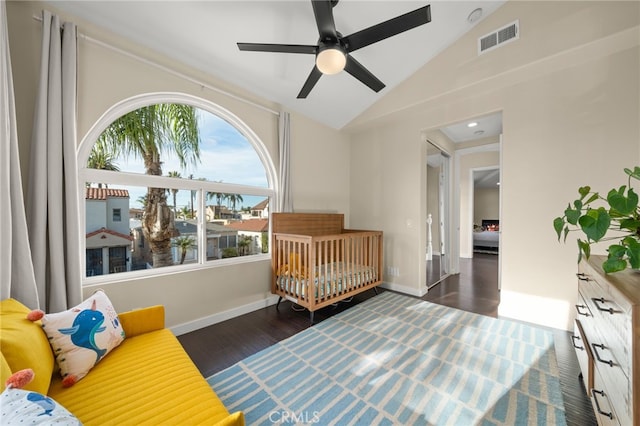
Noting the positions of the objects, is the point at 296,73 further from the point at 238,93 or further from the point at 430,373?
the point at 430,373

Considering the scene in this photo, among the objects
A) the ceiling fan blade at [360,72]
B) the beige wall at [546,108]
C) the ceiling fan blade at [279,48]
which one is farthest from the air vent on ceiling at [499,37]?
the ceiling fan blade at [279,48]

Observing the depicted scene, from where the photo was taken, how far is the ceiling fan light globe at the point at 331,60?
5.85 ft

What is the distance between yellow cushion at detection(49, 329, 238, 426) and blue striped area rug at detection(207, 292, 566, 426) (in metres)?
0.49

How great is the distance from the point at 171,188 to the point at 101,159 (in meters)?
0.57

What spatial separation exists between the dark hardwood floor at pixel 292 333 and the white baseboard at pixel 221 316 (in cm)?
6

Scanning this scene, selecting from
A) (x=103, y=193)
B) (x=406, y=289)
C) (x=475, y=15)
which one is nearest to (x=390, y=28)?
(x=475, y=15)

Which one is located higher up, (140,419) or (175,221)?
(175,221)

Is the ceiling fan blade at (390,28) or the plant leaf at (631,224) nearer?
the plant leaf at (631,224)

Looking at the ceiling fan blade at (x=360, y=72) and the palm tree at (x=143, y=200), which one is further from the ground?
the ceiling fan blade at (x=360, y=72)

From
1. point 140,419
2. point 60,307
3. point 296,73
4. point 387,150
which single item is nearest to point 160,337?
point 140,419

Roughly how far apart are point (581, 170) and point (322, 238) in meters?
2.67

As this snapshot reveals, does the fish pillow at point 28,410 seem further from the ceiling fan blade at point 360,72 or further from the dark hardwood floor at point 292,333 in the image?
the ceiling fan blade at point 360,72

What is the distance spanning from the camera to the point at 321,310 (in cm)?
298

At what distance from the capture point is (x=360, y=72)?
213 centimetres
